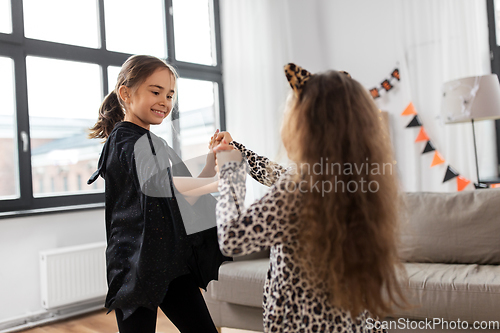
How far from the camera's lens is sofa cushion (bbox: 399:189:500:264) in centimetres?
206

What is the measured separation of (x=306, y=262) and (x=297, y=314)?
116mm

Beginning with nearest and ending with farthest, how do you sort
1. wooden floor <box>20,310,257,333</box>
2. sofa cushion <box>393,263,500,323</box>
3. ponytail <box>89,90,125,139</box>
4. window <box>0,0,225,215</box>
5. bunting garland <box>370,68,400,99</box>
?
ponytail <box>89,90,125,139</box> → sofa cushion <box>393,263,500,323</box> → wooden floor <box>20,310,257,333</box> → window <box>0,0,225,215</box> → bunting garland <box>370,68,400,99</box>

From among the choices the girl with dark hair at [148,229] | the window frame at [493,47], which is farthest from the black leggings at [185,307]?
the window frame at [493,47]

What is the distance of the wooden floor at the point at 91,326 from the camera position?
8.40 ft

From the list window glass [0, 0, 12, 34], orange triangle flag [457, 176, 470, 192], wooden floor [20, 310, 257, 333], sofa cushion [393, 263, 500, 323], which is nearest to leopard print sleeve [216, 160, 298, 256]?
sofa cushion [393, 263, 500, 323]

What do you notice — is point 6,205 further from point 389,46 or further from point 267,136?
point 389,46

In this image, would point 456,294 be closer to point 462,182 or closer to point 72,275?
point 462,182

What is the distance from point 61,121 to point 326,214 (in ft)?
8.90

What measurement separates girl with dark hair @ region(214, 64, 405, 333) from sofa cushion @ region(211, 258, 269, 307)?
118cm

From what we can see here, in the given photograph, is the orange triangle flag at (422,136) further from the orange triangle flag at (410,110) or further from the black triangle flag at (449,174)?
the black triangle flag at (449,174)

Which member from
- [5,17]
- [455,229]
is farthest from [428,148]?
[5,17]

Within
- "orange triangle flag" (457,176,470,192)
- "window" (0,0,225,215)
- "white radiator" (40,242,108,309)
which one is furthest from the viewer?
"orange triangle flag" (457,176,470,192)

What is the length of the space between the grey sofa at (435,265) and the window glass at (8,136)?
1545 mm

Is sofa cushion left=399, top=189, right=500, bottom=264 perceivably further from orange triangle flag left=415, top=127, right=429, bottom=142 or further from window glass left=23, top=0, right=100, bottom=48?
window glass left=23, top=0, right=100, bottom=48
